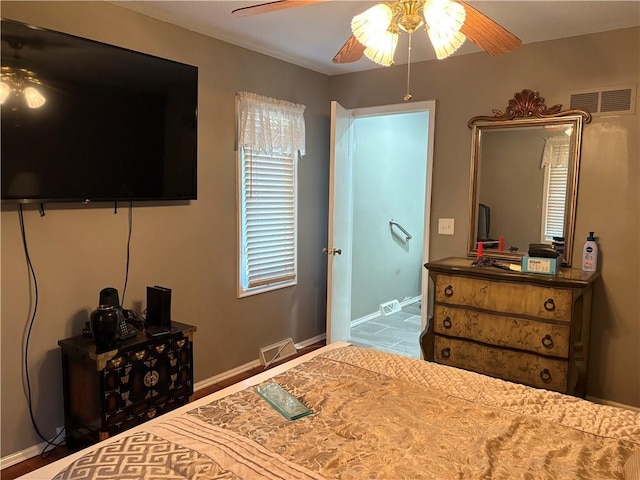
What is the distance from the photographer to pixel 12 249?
2283 millimetres

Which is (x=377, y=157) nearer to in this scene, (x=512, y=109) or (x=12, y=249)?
(x=512, y=109)

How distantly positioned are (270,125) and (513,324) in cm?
224

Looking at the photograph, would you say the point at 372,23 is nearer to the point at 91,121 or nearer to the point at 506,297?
the point at 91,121

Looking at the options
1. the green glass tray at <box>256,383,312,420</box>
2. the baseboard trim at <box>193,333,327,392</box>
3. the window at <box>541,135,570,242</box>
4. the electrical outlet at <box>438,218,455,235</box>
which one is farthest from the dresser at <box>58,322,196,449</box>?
the window at <box>541,135,570,242</box>

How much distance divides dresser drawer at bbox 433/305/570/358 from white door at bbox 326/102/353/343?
1.00m

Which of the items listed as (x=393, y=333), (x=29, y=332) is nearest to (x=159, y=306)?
(x=29, y=332)

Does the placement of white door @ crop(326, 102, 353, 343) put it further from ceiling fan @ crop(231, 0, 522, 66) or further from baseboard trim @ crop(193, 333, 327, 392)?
ceiling fan @ crop(231, 0, 522, 66)

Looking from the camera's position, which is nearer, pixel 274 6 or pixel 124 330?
pixel 274 6

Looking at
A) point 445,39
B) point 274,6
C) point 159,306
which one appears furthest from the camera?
point 159,306

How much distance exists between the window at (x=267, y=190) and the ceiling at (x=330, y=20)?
1.50 ft

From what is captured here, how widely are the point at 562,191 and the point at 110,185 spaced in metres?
2.88

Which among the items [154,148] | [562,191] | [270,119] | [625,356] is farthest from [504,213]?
[154,148]

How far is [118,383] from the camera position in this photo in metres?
2.35

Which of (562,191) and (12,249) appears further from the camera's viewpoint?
(562,191)
